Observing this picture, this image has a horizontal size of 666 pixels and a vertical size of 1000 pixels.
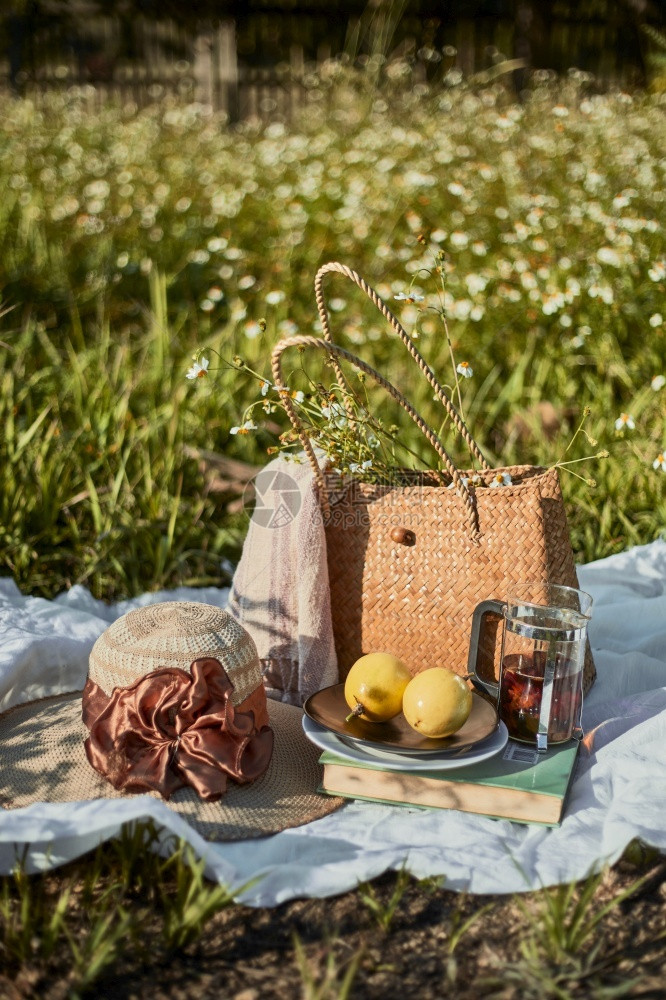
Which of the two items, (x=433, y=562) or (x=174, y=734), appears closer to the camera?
(x=174, y=734)

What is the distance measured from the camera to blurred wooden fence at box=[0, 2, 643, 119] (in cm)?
862

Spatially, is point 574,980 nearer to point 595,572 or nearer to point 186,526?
point 595,572

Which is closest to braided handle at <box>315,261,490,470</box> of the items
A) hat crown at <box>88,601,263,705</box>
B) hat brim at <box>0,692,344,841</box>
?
hat crown at <box>88,601,263,705</box>

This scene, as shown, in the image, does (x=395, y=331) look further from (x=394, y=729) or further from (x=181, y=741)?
(x=181, y=741)

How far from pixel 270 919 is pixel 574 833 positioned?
0.58m

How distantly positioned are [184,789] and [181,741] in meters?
0.09

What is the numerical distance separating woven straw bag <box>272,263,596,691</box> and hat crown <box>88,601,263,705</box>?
362 millimetres

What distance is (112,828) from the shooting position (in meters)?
1.66

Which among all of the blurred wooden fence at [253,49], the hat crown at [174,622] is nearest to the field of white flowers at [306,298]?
the hat crown at [174,622]

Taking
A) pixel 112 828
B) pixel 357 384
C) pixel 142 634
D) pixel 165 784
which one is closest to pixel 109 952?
pixel 112 828

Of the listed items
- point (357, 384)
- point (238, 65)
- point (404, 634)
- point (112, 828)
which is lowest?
point (112, 828)

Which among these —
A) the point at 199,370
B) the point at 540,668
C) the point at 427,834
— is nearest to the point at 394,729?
the point at 427,834

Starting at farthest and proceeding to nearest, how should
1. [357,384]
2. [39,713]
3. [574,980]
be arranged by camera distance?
[357,384]
[39,713]
[574,980]

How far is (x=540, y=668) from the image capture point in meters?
1.94
